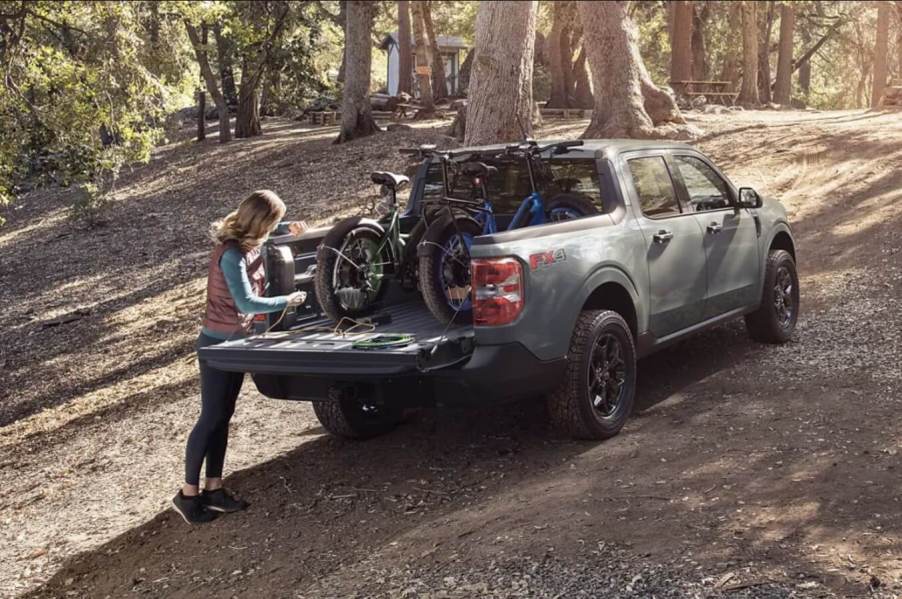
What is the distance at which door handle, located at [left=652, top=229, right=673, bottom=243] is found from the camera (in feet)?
23.6

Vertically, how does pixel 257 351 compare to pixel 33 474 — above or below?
above

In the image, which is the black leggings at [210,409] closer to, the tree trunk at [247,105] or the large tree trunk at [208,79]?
the large tree trunk at [208,79]

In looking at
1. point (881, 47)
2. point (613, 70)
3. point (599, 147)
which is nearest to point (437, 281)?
point (599, 147)

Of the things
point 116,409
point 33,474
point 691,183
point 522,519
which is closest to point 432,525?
point 522,519

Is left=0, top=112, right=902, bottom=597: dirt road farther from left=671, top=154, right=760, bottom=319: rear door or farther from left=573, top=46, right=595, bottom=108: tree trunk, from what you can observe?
left=573, top=46, right=595, bottom=108: tree trunk

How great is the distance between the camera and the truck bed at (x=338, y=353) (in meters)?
5.77

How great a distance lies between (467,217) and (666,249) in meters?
1.42

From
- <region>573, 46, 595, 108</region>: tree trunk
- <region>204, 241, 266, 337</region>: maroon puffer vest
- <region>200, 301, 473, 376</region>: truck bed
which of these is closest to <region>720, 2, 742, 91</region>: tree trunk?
<region>573, 46, 595, 108</region>: tree trunk

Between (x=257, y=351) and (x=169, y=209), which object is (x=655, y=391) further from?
(x=169, y=209)

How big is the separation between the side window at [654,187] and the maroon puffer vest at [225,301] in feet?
8.93

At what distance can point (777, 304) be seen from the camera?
897cm

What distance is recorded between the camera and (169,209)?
23.3 metres

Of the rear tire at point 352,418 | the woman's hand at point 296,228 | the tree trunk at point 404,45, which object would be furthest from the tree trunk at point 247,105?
the rear tire at point 352,418

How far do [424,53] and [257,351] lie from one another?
31.1 m
